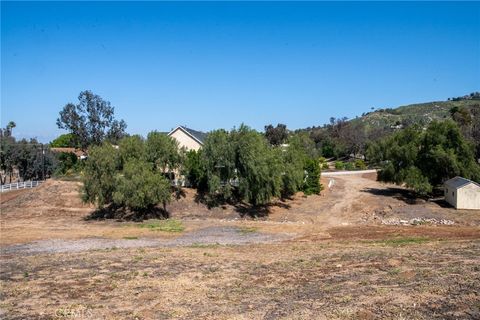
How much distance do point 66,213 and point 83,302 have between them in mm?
27188

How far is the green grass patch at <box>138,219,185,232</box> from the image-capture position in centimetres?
3331

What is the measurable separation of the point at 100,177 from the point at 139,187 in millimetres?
4074

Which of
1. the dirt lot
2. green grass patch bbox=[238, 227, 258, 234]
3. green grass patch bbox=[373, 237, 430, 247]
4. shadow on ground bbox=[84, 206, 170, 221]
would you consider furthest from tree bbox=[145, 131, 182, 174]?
green grass patch bbox=[373, 237, 430, 247]

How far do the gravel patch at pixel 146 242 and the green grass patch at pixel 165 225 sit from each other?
2049 mm

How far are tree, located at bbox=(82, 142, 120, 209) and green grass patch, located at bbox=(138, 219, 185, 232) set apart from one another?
14.4 ft

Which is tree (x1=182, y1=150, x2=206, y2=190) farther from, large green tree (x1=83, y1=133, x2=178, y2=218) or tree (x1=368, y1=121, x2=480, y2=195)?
tree (x1=368, y1=121, x2=480, y2=195)

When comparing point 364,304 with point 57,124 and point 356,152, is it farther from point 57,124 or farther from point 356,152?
point 356,152

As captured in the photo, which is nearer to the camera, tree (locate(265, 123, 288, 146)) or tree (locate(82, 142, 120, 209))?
tree (locate(82, 142, 120, 209))

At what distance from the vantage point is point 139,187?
3556cm

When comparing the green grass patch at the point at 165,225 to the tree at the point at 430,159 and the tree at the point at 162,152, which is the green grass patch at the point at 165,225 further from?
the tree at the point at 430,159

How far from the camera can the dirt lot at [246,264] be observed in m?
13.8

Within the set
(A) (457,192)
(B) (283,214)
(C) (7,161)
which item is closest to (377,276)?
(B) (283,214)

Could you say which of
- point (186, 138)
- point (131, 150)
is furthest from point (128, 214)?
point (186, 138)

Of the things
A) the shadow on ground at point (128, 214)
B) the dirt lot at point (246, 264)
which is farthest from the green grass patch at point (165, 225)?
the shadow on ground at point (128, 214)
